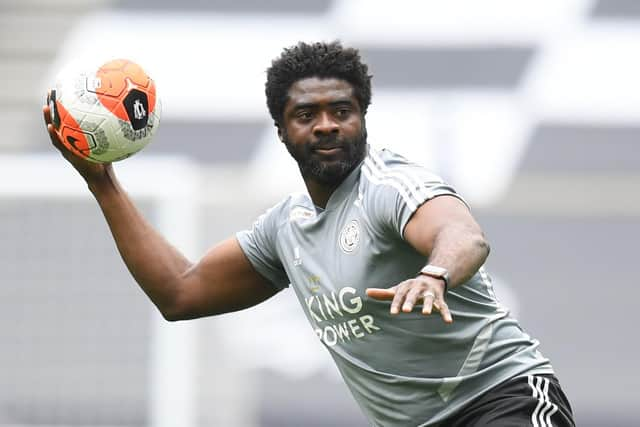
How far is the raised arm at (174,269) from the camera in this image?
201 inches

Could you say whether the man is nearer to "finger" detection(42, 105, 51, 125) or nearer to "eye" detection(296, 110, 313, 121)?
"eye" detection(296, 110, 313, 121)

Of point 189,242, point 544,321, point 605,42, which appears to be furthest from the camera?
point 605,42

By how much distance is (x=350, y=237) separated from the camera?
4.38 meters

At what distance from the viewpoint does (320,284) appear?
4.48m

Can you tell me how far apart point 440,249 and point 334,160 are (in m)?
0.77

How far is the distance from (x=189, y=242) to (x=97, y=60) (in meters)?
4.41

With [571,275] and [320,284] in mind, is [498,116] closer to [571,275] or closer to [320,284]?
[571,275]

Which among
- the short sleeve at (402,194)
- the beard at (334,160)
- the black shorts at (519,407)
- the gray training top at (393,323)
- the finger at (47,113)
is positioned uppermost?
the finger at (47,113)

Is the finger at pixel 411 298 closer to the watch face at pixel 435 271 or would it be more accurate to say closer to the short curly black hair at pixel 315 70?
the watch face at pixel 435 271

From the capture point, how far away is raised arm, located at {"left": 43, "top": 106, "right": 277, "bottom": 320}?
5.10 m

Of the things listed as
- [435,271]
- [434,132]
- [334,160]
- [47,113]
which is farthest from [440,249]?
[434,132]

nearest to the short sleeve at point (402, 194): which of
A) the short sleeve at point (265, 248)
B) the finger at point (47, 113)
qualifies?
the short sleeve at point (265, 248)

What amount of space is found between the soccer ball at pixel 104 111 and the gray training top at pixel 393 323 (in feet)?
2.85

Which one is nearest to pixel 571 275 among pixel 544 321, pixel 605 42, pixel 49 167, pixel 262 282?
pixel 544 321
